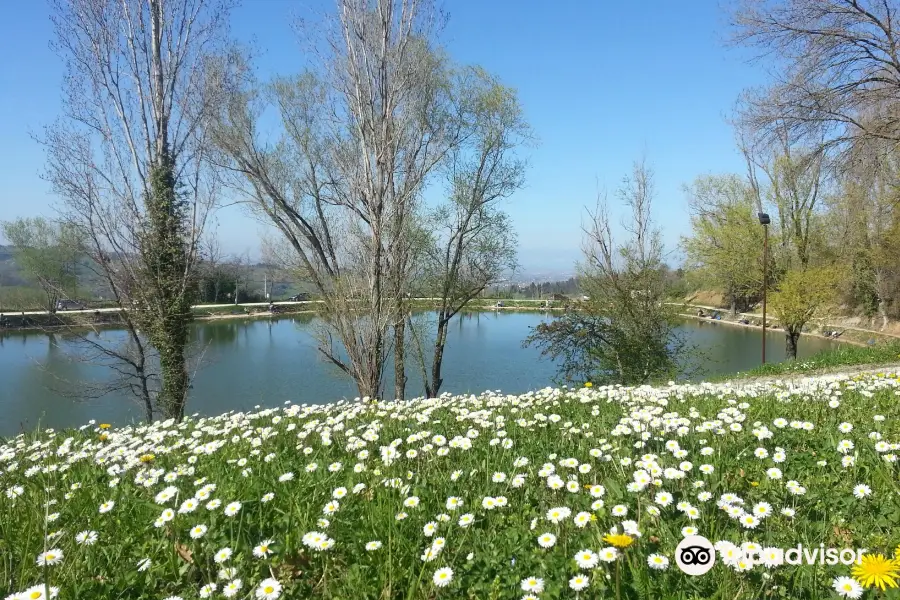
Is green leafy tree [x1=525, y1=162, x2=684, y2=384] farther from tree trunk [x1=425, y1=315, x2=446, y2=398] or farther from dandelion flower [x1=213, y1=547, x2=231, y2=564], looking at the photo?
dandelion flower [x1=213, y1=547, x2=231, y2=564]

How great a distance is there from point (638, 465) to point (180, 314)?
10.8m

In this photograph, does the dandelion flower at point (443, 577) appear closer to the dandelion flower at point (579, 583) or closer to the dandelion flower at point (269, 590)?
the dandelion flower at point (579, 583)

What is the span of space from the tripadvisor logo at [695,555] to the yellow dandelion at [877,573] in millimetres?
370

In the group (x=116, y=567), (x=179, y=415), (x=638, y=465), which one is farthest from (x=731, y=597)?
(x=179, y=415)

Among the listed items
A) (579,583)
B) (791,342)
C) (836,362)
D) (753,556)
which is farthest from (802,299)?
(579,583)

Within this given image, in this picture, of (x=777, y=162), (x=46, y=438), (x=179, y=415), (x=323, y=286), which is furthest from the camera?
(x=777, y=162)

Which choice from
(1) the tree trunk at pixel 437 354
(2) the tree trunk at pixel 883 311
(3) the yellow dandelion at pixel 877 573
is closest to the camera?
(3) the yellow dandelion at pixel 877 573

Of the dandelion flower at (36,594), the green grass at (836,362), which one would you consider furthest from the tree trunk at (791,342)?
the dandelion flower at (36,594)

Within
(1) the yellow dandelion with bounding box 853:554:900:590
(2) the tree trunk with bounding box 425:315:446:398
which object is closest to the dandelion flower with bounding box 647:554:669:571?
(1) the yellow dandelion with bounding box 853:554:900:590

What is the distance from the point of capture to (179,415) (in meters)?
10.8

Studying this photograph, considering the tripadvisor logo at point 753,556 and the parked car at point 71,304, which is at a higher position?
the parked car at point 71,304

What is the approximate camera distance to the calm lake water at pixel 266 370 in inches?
583

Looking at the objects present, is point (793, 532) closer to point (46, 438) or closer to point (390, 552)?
point (390, 552)

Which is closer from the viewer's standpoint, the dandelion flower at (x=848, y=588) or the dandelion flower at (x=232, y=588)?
the dandelion flower at (x=848, y=588)
